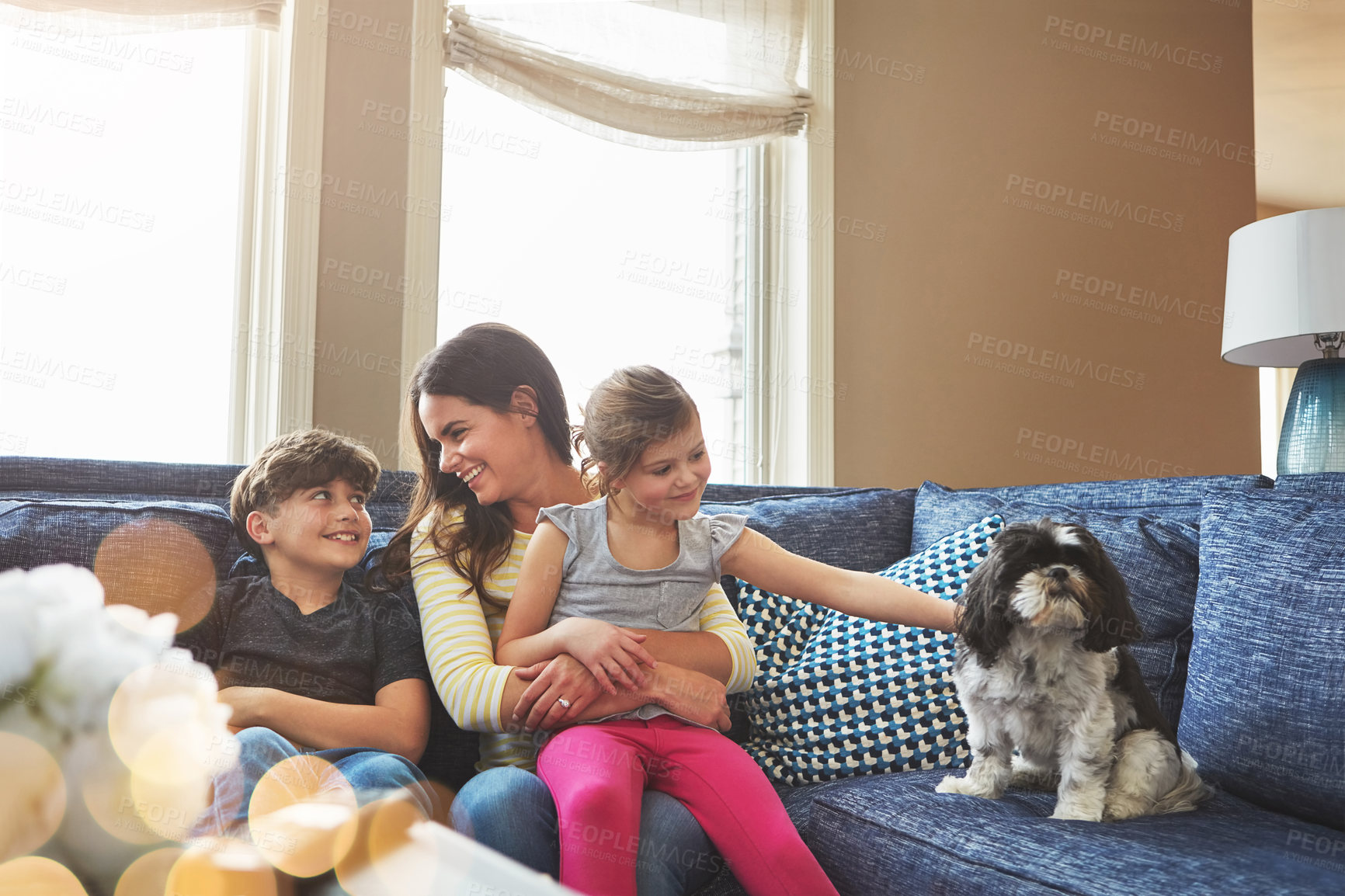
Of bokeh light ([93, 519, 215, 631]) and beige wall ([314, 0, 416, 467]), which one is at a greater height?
beige wall ([314, 0, 416, 467])

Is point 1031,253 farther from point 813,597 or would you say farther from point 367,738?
point 367,738

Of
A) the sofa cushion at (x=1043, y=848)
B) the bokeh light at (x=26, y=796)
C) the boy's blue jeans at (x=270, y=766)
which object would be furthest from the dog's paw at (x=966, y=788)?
the bokeh light at (x=26, y=796)

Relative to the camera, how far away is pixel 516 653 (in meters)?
1.33

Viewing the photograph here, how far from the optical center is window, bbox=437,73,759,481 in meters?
2.60

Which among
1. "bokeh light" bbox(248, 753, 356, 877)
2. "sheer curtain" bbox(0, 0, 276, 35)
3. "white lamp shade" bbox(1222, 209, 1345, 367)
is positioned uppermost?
"sheer curtain" bbox(0, 0, 276, 35)

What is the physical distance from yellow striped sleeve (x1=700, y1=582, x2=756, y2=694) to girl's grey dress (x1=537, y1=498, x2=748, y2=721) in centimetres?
2

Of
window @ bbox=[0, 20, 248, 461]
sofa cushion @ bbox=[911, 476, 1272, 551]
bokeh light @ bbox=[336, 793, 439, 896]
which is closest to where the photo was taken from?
bokeh light @ bbox=[336, 793, 439, 896]

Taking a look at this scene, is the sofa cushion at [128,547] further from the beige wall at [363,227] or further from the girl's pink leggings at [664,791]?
the beige wall at [363,227]

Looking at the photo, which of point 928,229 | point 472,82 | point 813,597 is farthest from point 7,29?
point 928,229

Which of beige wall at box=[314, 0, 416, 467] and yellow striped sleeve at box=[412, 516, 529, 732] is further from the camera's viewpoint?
beige wall at box=[314, 0, 416, 467]

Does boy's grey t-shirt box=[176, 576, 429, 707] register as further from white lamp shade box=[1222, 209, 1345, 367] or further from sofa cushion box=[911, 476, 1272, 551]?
white lamp shade box=[1222, 209, 1345, 367]

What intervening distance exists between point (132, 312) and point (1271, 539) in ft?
7.88

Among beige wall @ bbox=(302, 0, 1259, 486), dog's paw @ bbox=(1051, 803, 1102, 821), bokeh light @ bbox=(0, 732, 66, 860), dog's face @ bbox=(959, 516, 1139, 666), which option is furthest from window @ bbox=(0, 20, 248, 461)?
dog's paw @ bbox=(1051, 803, 1102, 821)

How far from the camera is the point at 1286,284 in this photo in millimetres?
2123
